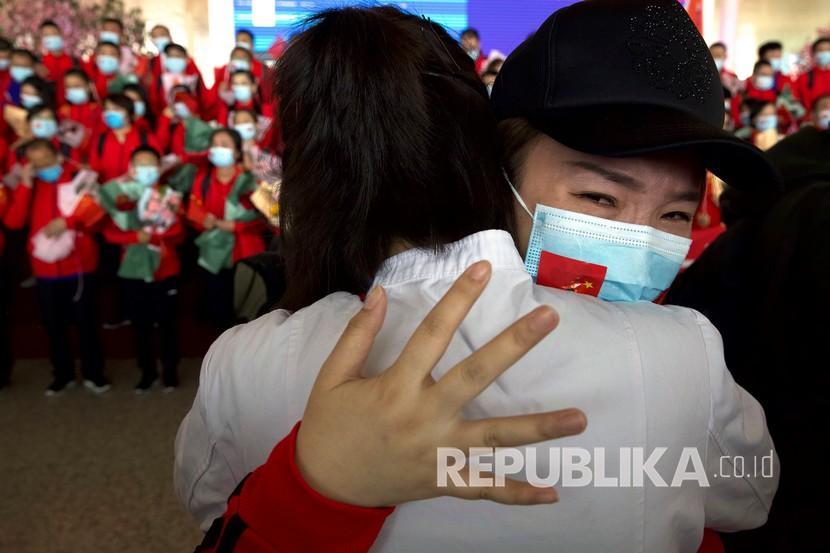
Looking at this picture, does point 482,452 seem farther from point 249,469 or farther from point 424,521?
point 249,469

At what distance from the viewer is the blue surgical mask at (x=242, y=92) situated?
475cm

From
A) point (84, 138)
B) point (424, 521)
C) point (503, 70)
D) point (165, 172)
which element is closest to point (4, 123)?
point (84, 138)

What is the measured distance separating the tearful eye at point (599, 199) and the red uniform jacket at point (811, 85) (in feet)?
19.0

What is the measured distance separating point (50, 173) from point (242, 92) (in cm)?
163

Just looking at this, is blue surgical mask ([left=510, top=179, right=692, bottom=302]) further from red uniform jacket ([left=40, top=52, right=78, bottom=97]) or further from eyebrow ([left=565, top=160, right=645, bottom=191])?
red uniform jacket ([left=40, top=52, right=78, bottom=97])

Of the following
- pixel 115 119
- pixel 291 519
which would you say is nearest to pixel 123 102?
pixel 115 119

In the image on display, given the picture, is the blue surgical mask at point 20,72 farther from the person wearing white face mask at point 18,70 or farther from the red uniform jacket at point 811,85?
the red uniform jacket at point 811,85

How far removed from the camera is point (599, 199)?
864 millimetres

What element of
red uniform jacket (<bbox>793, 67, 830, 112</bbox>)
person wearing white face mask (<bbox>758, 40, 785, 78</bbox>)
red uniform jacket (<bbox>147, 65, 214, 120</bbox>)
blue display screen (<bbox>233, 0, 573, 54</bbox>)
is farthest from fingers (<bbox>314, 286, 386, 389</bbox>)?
person wearing white face mask (<bbox>758, 40, 785, 78</bbox>)

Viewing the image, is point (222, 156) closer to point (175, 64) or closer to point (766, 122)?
point (175, 64)

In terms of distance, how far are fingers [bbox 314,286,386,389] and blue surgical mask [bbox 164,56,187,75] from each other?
5.63 meters

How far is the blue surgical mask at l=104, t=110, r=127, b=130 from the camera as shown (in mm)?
4258

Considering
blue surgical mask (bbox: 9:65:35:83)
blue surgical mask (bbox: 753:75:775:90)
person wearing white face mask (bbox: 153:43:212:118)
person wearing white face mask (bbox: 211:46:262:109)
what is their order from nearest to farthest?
blue surgical mask (bbox: 9:65:35:83), person wearing white face mask (bbox: 211:46:262:109), person wearing white face mask (bbox: 153:43:212:118), blue surgical mask (bbox: 753:75:775:90)

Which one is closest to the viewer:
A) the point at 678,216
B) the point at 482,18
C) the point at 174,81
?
the point at 678,216
